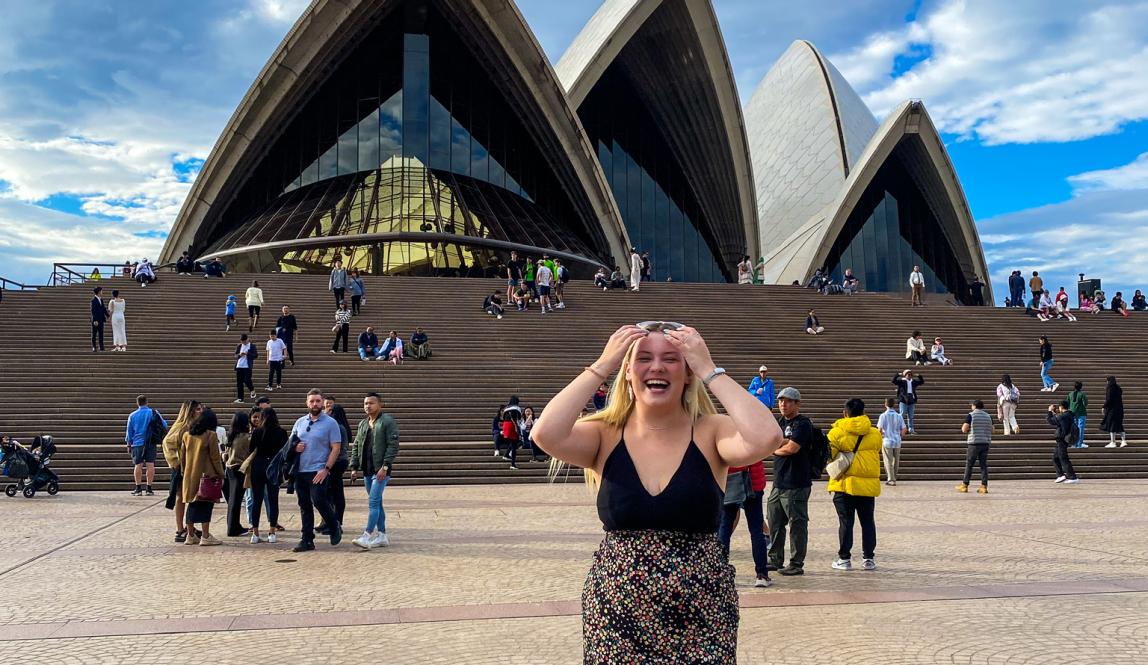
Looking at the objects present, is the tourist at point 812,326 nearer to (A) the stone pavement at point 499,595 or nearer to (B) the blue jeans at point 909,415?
(B) the blue jeans at point 909,415

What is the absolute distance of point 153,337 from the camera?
18594 millimetres

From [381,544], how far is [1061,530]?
6058 mm

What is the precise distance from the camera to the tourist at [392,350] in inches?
694

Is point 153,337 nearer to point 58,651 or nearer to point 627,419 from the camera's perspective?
point 58,651

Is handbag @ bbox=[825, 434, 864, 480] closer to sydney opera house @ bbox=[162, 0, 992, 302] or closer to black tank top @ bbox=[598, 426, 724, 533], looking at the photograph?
black tank top @ bbox=[598, 426, 724, 533]

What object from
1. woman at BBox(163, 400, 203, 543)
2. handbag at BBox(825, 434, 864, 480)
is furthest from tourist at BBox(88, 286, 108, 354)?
handbag at BBox(825, 434, 864, 480)

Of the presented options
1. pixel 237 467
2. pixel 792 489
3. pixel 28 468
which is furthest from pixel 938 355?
pixel 28 468

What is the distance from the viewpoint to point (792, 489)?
6.41 metres

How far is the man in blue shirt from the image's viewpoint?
303 inches

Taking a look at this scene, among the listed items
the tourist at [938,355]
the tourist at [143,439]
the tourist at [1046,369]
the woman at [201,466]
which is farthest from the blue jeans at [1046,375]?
the woman at [201,466]

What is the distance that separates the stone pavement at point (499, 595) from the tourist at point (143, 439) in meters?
2.06

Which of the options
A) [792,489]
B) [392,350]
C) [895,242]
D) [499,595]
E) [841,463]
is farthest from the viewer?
[895,242]

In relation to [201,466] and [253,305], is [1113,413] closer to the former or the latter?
[201,466]

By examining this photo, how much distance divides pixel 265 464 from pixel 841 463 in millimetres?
5047
